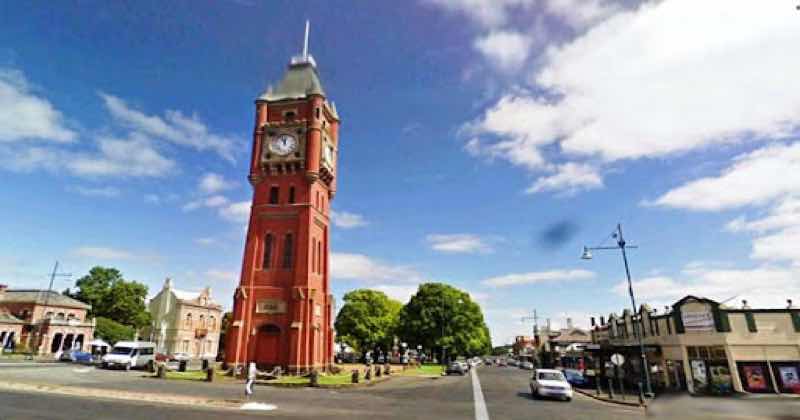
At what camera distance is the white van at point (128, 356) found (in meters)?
34.7

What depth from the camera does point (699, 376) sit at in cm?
2823

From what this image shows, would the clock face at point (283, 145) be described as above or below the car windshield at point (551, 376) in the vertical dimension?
above

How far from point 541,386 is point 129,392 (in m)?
20.6

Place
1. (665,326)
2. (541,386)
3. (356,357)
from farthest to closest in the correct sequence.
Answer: (356,357), (665,326), (541,386)

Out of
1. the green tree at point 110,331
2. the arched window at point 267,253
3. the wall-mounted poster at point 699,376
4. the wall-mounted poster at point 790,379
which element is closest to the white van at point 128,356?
the arched window at point 267,253

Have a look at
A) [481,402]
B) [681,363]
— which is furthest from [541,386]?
[681,363]

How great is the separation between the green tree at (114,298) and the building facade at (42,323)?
5.39m

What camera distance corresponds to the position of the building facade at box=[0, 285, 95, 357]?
2010 inches

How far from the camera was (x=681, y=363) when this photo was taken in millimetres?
29922

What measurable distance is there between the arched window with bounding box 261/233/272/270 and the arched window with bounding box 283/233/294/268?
136 cm

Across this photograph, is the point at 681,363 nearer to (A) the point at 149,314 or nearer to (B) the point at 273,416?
(B) the point at 273,416

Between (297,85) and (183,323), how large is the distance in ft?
164

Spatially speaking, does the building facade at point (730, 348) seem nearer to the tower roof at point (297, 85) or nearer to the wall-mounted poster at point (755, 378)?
the wall-mounted poster at point (755, 378)

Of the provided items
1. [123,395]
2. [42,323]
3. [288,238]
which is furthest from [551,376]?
[42,323]
